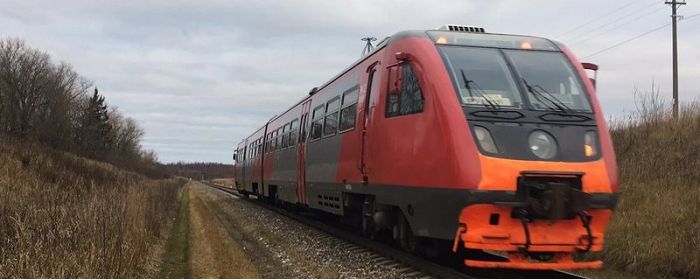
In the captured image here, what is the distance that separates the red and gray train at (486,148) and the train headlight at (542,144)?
0.5 inches

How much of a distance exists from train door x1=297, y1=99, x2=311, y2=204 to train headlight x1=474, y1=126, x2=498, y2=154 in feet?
25.0

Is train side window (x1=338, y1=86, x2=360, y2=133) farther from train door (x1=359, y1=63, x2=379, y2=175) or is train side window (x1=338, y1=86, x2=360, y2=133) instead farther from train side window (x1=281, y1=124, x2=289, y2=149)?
train side window (x1=281, y1=124, x2=289, y2=149)

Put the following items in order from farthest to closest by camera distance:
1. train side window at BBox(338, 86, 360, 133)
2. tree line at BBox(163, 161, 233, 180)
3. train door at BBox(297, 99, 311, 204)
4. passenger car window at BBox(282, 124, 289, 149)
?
tree line at BBox(163, 161, 233, 180), passenger car window at BBox(282, 124, 289, 149), train door at BBox(297, 99, 311, 204), train side window at BBox(338, 86, 360, 133)

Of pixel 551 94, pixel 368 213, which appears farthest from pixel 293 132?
pixel 551 94

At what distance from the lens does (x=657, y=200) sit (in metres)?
9.61

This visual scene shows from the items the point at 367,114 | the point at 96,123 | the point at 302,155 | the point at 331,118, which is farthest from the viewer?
the point at 96,123

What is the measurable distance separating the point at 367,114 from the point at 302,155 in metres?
5.14

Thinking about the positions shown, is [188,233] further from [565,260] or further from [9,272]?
[565,260]

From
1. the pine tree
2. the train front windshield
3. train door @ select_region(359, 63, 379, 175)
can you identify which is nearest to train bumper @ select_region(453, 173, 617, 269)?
the train front windshield

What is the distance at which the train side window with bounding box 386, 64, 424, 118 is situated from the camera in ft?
23.4

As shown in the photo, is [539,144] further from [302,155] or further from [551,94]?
[302,155]

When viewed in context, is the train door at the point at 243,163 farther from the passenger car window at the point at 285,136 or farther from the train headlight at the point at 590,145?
the train headlight at the point at 590,145

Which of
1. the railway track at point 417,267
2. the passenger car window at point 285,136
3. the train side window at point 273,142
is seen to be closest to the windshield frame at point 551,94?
the railway track at point 417,267

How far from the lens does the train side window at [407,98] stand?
23.4 ft
